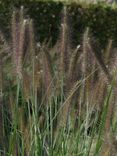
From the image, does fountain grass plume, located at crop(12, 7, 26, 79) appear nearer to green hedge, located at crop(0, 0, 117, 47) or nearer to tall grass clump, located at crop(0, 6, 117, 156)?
tall grass clump, located at crop(0, 6, 117, 156)

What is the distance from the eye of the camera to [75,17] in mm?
7668

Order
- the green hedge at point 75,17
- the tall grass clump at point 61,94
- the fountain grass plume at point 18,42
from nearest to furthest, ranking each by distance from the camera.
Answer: the tall grass clump at point 61,94
the fountain grass plume at point 18,42
the green hedge at point 75,17

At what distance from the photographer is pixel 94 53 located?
2.44 m

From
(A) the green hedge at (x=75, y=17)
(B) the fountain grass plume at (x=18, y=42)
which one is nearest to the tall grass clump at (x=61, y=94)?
(B) the fountain grass plume at (x=18, y=42)

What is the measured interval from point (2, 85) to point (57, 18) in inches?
208

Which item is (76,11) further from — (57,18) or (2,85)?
(2,85)

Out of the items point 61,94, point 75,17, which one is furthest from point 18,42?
point 75,17

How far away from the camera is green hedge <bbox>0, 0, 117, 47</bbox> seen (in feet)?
24.8

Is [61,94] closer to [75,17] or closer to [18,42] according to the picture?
[18,42]

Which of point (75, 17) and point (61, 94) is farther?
point (75, 17)

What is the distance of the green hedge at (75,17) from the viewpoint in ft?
24.8

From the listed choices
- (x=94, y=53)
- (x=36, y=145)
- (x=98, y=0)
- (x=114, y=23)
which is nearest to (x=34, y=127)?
(x=36, y=145)

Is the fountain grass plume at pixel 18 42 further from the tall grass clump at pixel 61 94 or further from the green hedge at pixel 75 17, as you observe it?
the green hedge at pixel 75 17

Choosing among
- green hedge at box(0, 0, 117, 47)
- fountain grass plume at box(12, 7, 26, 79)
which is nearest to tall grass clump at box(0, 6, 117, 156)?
fountain grass plume at box(12, 7, 26, 79)
